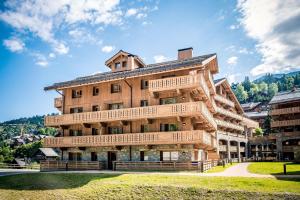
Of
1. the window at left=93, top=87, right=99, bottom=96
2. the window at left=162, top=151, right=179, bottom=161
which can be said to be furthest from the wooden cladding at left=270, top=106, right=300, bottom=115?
the window at left=93, top=87, right=99, bottom=96

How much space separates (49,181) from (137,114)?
32.5ft

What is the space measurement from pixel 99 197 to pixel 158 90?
39.6 ft

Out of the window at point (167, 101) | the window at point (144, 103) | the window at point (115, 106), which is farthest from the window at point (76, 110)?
the window at point (167, 101)

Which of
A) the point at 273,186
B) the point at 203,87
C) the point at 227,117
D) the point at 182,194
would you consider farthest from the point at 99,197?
the point at 227,117

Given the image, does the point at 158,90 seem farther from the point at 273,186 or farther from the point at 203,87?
the point at 273,186

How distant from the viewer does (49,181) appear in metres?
22.1

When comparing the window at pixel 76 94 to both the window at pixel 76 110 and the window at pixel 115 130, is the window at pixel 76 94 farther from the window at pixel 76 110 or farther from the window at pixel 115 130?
the window at pixel 115 130

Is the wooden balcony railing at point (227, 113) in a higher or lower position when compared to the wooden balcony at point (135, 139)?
higher

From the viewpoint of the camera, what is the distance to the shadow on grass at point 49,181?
66.6ft

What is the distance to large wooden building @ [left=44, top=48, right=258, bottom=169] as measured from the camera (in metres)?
25.7

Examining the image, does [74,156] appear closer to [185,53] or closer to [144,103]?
[144,103]

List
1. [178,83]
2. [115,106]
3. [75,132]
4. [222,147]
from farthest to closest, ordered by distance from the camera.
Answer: [222,147], [75,132], [115,106], [178,83]

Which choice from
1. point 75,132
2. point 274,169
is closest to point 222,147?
point 274,169

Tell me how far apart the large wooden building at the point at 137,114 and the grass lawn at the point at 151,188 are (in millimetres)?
6754
